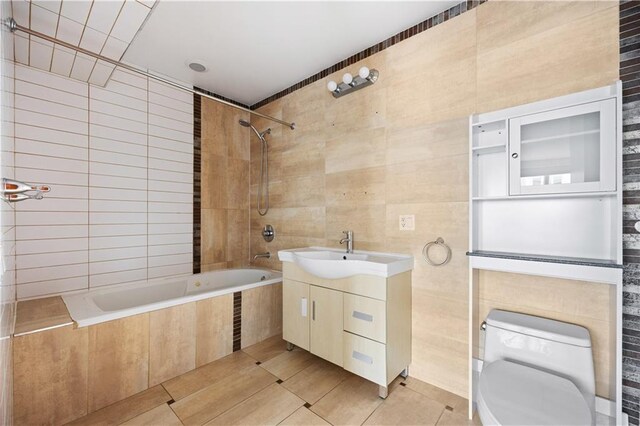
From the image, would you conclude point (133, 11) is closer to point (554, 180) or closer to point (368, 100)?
point (368, 100)

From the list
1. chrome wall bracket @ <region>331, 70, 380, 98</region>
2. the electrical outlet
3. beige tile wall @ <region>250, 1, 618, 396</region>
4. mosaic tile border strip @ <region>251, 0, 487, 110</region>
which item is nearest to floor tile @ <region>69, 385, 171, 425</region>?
beige tile wall @ <region>250, 1, 618, 396</region>

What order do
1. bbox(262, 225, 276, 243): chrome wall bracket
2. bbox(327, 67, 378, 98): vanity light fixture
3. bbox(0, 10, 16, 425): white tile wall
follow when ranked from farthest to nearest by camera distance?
bbox(262, 225, 276, 243): chrome wall bracket < bbox(327, 67, 378, 98): vanity light fixture < bbox(0, 10, 16, 425): white tile wall

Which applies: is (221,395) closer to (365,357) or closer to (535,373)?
(365,357)

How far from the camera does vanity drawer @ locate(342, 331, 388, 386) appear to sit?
1663 mm

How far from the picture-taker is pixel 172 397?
173cm

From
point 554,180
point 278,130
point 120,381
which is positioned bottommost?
point 120,381

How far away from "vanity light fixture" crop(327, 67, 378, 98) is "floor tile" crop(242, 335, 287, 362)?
2284mm

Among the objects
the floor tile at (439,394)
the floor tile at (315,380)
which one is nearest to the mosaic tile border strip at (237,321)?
the floor tile at (315,380)

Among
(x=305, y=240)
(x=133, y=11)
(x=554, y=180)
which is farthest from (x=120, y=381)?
(x=554, y=180)

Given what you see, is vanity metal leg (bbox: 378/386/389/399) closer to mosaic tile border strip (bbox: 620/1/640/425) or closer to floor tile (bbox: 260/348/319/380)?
floor tile (bbox: 260/348/319/380)

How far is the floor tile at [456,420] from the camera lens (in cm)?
149

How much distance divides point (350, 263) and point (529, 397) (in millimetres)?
1045

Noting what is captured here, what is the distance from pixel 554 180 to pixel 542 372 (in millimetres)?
943

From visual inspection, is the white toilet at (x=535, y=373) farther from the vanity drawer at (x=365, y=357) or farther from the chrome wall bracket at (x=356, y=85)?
the chrome wall bracket at (x=356, y=85)
